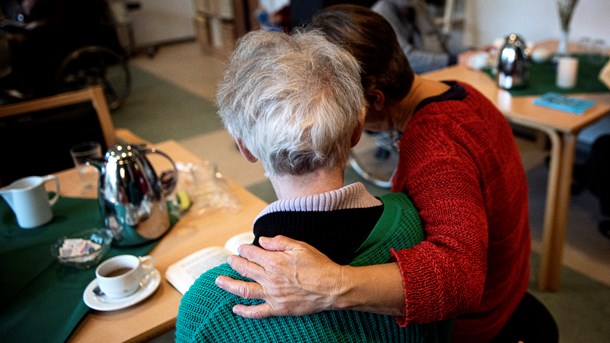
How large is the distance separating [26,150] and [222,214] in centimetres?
119

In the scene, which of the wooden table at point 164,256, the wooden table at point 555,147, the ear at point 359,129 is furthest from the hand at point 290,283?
the wooden table at point 555,147

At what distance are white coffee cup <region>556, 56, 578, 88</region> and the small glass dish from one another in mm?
2028

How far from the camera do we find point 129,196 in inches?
49.4

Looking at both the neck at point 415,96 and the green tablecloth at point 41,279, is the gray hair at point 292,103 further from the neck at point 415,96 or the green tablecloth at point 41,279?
the green tablecloth at point 41,279

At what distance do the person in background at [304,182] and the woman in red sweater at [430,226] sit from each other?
32 millimetres

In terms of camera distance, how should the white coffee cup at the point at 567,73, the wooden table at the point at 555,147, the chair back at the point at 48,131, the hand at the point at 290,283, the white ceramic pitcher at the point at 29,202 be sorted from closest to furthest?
the hand at the point at 290,283, the white ceramic pitcher at the point at 29,202, the wooden table at the point at 555,147, the chair back at the point at 48,131, the white coffee cup at the point at 567,73

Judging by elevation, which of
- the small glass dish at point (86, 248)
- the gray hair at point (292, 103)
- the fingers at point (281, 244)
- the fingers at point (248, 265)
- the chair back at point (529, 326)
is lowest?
the chair back at point (529, 326)

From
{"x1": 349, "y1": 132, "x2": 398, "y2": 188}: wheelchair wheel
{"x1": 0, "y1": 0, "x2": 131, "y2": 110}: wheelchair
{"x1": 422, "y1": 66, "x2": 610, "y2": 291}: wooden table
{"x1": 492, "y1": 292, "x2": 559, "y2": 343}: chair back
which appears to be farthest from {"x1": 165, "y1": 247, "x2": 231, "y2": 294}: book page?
{"x1": 0, "y1": 0, "x2": 131, "y2": 110}: wheelchair

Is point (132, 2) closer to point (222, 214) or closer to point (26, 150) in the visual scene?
point (26, 150)

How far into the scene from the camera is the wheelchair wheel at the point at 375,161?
3250 millimetres

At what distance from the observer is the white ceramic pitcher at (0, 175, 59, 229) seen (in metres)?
1.37

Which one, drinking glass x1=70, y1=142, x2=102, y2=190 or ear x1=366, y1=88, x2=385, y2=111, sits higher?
ear x1=366, y1=88, x2=385, y2=111

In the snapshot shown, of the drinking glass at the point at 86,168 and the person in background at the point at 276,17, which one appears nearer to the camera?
the drinking glass at the point at 86,168

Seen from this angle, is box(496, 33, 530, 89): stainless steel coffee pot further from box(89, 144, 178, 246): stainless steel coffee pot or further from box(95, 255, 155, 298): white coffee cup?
box(95, 255, 155, 298): white coffee cup
